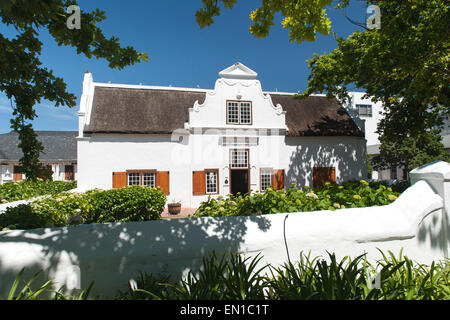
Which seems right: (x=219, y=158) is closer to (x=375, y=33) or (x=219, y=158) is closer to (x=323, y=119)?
(x=323, y=119)

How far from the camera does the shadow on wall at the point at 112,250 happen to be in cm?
252

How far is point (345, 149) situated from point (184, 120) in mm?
10884

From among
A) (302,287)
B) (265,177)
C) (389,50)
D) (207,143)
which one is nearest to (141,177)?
(207,143)

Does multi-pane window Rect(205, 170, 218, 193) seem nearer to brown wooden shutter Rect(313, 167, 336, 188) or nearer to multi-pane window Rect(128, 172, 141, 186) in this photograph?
multi-pane window Rect(128, 172, 141, 186)

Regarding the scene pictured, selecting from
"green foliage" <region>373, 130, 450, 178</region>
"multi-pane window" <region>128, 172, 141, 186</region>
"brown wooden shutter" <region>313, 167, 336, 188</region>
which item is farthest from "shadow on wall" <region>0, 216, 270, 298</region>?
"green foliage" <region>373, 130, 450, 178</region>

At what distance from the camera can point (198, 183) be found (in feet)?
43.3

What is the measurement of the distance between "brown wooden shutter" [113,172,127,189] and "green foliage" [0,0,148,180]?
9.40 m

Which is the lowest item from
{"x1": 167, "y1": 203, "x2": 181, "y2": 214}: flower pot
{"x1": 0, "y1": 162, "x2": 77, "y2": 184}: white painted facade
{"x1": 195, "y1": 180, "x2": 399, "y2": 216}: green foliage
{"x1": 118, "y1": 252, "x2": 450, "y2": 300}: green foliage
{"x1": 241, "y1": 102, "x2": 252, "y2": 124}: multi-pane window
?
{"x1": 167, "y1": 203, "x2": 181, "y2": 214}: flower pot

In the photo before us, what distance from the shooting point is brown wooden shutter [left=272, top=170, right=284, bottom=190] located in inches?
544

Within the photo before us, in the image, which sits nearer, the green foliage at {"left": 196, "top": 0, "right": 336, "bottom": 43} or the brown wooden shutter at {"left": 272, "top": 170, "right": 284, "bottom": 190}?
the green foliage at {"left": 196, "top": 0, "right": 336, "bottom": 43}

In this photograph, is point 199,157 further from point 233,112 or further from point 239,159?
point 233,112

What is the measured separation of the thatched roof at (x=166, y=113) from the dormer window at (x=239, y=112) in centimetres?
283

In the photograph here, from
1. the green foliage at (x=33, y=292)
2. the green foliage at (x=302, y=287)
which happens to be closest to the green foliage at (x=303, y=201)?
the green foliage at (x=302, y=287)

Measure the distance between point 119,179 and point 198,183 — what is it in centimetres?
445
